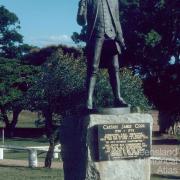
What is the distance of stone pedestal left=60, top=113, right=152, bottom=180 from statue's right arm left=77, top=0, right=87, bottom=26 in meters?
1.50

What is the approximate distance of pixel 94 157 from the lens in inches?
365

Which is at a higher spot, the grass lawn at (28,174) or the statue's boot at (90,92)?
the statue's boot at (90,92)

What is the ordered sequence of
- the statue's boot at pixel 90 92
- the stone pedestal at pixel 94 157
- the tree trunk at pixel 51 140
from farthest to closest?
the tree trunk at pixel 51 140, the statue's boot at pixel 90 92, the stone pedestal at pixel 94 157

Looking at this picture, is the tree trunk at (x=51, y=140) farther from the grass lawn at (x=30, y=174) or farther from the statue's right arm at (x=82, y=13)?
the statue's right arm at (x=82, y=13)

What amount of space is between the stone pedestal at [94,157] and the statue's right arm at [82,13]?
1499 millimetres

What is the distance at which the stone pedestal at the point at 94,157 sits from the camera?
9250 millimetres

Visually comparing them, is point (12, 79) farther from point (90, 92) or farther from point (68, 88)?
point (90, 92)

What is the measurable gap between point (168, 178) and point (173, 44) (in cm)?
2397

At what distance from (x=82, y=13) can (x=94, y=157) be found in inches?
88.1

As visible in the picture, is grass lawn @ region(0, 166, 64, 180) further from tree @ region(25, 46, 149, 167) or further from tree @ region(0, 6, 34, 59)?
tree @ region(0, 6, 34, 59)

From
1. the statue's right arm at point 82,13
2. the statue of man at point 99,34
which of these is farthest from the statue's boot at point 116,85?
the statue's right arm at point 82,13

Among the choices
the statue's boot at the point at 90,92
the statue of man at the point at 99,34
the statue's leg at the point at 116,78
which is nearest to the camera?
the statue's boot at the point at 90,92

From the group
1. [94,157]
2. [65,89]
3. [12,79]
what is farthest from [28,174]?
[12,79]

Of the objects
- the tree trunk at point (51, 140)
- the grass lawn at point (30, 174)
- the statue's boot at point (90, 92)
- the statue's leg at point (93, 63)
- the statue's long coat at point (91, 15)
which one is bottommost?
Result: the grass lawn at point (30, 174)
